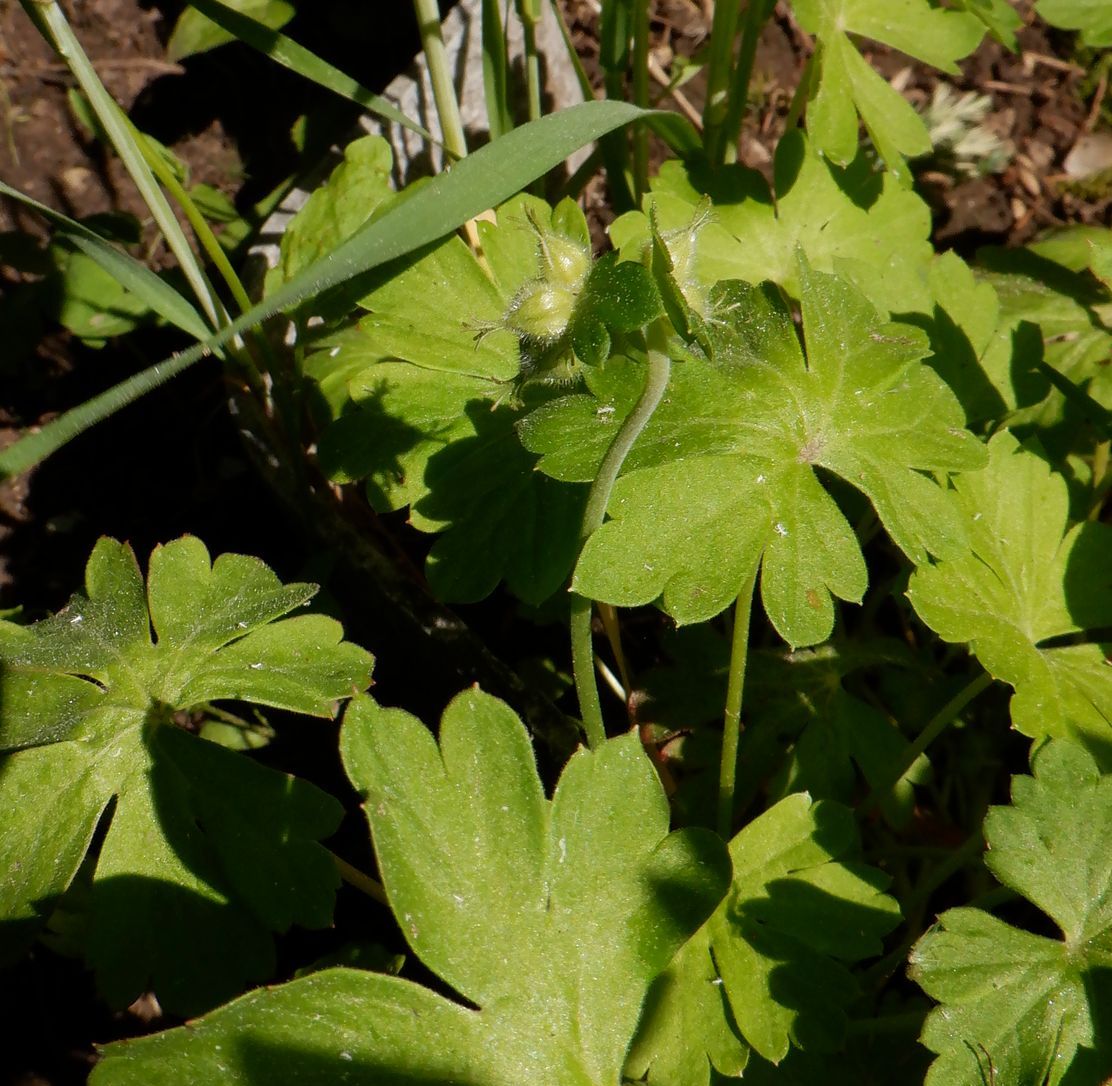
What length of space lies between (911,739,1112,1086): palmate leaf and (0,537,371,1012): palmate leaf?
914 millimetres

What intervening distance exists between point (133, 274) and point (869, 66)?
5.04 ft

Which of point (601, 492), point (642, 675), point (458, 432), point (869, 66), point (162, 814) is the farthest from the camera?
point (869, 66)

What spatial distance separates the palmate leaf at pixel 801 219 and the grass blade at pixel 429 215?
0.59m

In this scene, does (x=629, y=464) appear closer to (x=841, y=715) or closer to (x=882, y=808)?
(x=841, y=715)

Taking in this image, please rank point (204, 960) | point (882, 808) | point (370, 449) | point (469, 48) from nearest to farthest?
point (204, 960), point (370, 449), point (882, 808), point (469, 48)

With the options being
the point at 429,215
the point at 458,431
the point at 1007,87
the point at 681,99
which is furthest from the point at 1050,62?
the point at 429,215

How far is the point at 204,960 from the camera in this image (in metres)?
1.59

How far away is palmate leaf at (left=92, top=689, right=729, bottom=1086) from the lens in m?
1.29

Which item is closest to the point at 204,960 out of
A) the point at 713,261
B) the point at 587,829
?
the point at 587,829

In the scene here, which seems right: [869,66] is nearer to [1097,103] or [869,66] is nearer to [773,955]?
[1097,103]

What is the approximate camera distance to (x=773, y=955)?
158 cm

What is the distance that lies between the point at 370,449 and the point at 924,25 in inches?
59.0

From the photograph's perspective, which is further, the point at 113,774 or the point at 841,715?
the point at 841,715

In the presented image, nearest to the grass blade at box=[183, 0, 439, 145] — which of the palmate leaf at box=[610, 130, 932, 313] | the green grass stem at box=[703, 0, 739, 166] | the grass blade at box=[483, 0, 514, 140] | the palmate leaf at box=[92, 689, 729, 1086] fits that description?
the grass blade at box=[483, 0, 514, 140]
